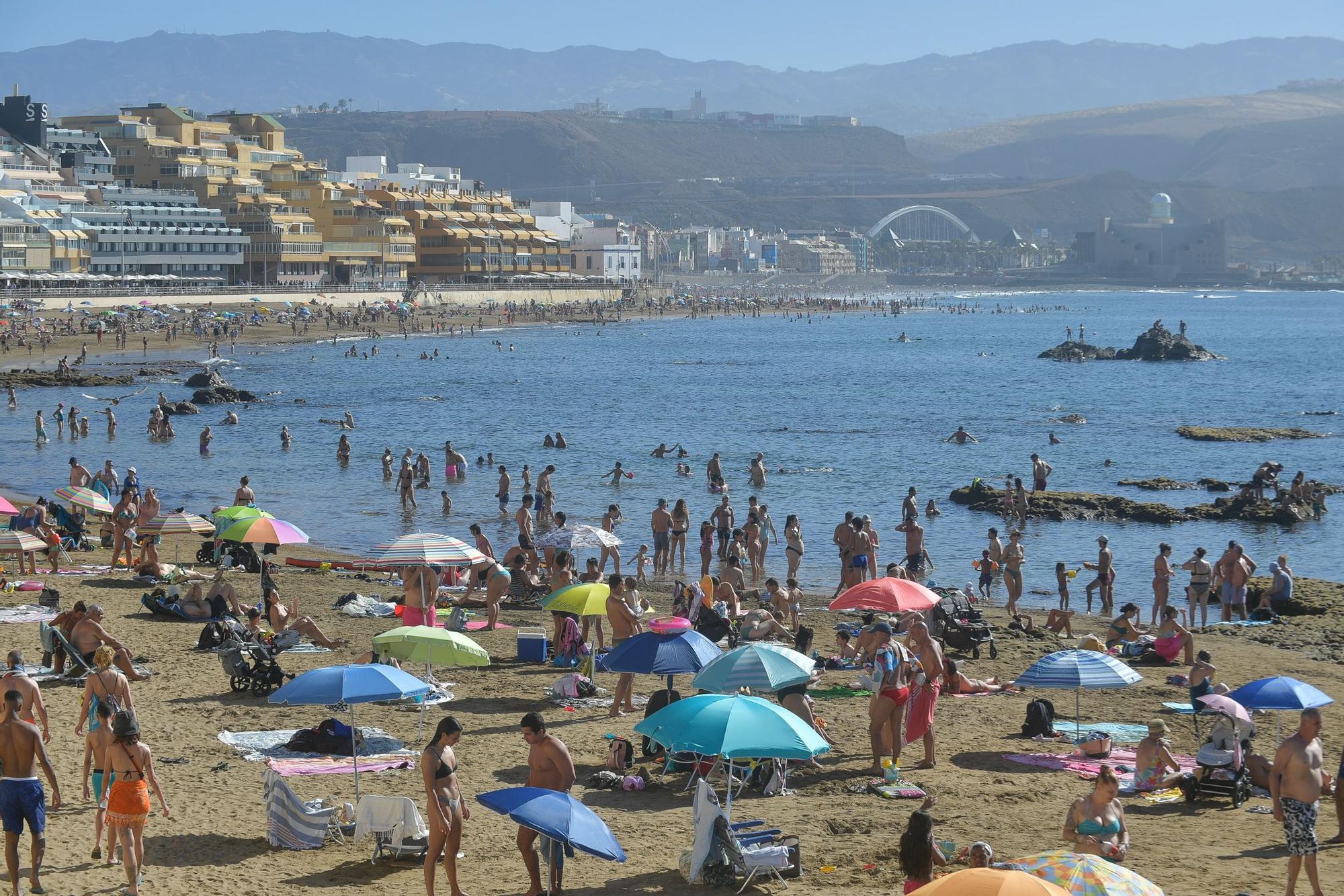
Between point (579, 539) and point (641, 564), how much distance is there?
3.96 meters

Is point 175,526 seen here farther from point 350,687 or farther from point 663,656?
point 350,687

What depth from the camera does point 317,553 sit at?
963 inches

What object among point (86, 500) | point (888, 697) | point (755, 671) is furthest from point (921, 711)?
point (86, 500)

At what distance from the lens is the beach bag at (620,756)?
11406 mm

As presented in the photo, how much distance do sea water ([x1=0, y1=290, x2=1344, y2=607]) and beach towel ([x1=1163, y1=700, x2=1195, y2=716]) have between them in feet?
26.0

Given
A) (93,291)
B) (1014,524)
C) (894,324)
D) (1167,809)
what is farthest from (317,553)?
(894,324)

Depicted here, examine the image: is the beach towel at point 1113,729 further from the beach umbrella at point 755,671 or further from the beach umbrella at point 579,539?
the beach umbrella at point 579,539

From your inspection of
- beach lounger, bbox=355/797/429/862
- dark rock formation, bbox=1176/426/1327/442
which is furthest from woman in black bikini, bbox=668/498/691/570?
dark rock formation, bbox=1176/426/1327/442

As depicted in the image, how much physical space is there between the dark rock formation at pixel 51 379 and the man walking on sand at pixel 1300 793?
4778 cm

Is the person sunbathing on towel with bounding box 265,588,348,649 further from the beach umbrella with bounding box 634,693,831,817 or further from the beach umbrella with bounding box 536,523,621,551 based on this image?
the beach umbrella with bounding box 634,693,831,817

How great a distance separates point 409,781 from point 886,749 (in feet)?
12.3

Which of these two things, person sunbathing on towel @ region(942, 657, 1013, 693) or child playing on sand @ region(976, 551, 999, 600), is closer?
person sunbathing on towel @ region(942, 657, 1013, 693)

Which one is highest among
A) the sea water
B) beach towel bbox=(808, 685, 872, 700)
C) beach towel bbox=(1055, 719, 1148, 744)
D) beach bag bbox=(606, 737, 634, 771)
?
beach bag bbox=(606, 737, 634, 771)

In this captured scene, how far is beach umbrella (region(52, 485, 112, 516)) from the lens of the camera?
845 inches
